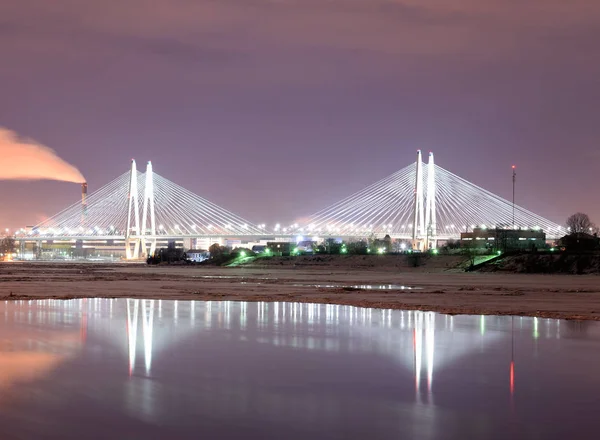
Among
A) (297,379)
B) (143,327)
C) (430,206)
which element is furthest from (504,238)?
(297,379)

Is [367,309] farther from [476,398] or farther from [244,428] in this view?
[244,428]

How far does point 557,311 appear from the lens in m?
22.5

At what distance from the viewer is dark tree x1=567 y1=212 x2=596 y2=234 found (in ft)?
350

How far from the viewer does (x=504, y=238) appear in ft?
272

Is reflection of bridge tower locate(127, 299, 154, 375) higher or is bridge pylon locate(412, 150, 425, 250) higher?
bridge pylon locate(412, 150, 425, 250)

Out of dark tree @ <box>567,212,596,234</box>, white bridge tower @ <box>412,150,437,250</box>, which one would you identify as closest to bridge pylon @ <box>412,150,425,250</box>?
white bridge tower @ <box>412,150,437,250</box>

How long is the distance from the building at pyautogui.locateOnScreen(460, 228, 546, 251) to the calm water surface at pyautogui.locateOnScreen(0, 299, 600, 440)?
207 feet

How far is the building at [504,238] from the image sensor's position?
81.6 metres

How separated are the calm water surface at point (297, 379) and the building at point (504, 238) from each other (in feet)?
207

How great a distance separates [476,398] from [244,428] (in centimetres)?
Result: 342

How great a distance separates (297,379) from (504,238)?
248 ft

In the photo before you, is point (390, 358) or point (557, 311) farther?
point (557, 311)

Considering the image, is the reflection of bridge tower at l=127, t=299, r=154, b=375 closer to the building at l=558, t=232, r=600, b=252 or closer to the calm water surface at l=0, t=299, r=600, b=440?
the calm water surface at l=0, t=299, r=600, b=440

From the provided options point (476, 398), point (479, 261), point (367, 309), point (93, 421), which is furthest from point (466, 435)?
point (479, 261)
